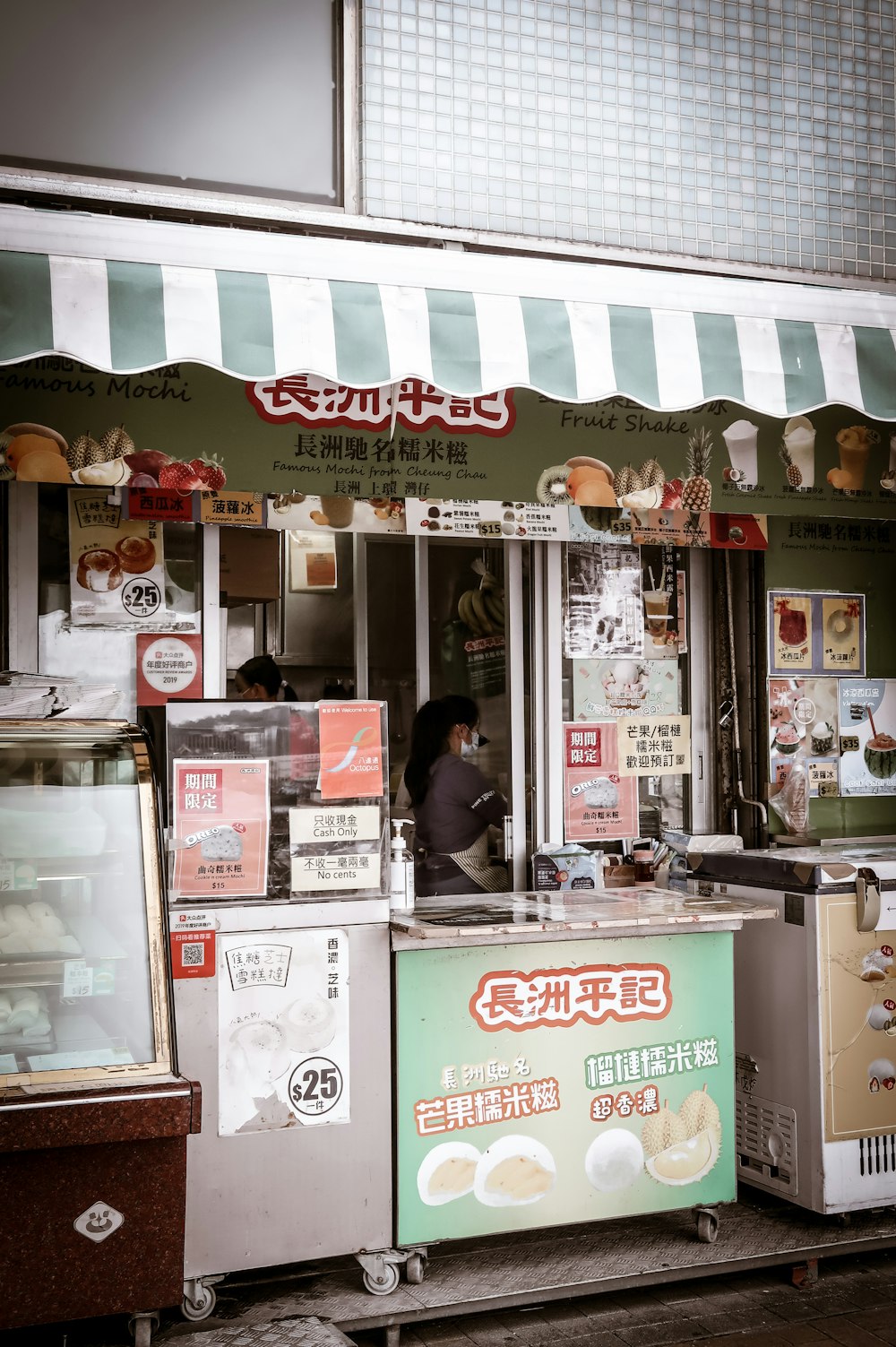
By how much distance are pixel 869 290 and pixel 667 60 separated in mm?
1274

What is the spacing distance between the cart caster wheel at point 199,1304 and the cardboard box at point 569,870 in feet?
7.73

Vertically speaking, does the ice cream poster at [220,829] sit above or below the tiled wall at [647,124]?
below

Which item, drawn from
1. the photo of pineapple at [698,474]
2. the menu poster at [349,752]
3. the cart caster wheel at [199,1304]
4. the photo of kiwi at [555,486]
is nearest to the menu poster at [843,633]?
the photo of pineapple at [698,474]

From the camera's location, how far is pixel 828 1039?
4.46 metres

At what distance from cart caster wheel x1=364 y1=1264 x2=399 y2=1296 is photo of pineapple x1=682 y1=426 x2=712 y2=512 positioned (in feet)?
10.7

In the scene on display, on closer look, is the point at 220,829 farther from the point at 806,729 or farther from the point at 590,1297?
the point at 806,729

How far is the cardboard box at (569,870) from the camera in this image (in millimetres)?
5559

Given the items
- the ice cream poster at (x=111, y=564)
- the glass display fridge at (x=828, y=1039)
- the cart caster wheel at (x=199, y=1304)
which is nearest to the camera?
the cart caster wheel at (x=199, y=1304)

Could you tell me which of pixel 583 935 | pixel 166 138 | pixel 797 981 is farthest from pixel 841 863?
pixel 166 138

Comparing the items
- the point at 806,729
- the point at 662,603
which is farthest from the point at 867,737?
the point at 662,603

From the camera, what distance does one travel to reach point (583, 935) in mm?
4219

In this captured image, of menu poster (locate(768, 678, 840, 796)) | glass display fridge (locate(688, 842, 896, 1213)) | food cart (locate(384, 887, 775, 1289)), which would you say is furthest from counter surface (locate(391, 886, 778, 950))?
menu poster (locate(768, 678, 840, 796))

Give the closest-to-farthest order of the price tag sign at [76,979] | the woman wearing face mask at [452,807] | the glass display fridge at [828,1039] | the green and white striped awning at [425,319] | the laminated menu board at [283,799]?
the price tag sign at [76,979] < the green and white striped awning at [425,319] < the laminated menu board at [283,799] < the glass display fridge at [828,1039] < the woman wearing face mask at [452,807]

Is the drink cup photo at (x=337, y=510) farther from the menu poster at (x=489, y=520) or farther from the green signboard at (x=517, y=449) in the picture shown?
the green signboard at (x=517, y=449)
